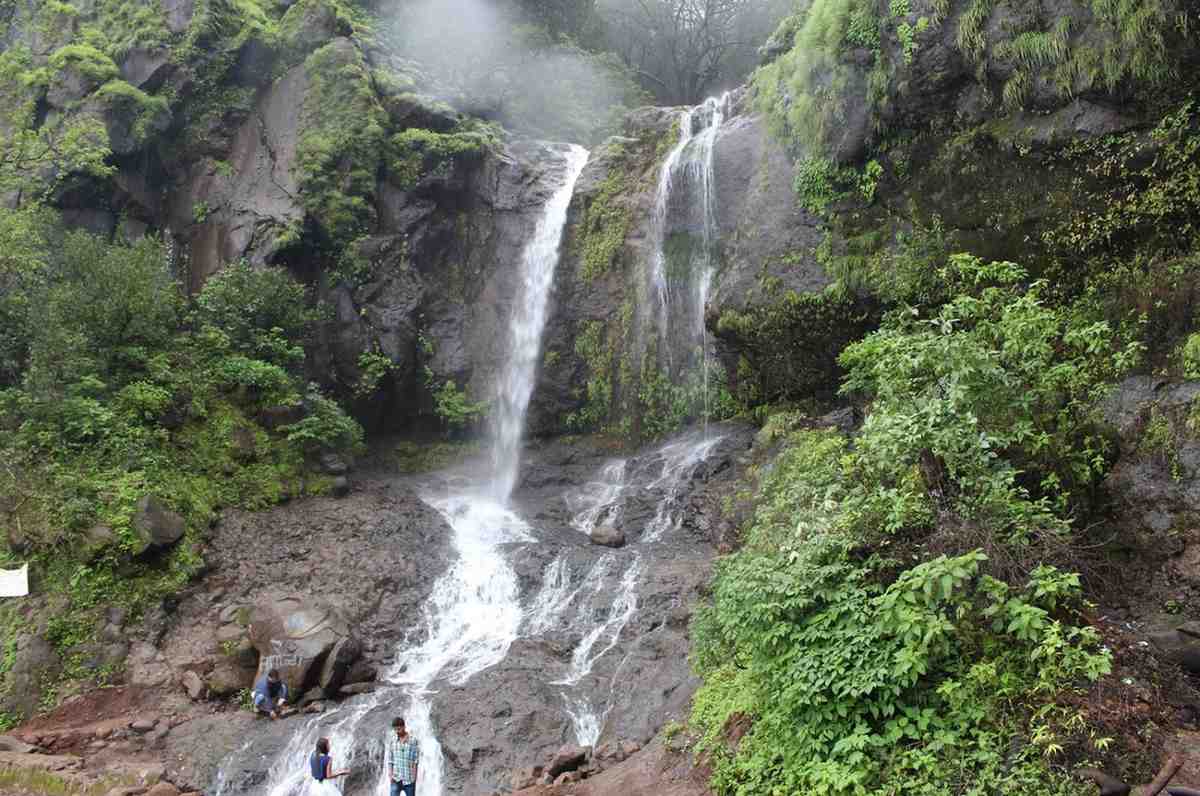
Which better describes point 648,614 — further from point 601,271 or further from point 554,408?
point 601,271

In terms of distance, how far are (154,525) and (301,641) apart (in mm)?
4032

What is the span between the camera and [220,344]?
57.9ft

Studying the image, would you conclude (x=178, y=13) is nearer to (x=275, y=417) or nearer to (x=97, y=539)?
(x=275, y=417)

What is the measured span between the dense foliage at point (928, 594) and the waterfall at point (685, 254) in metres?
9.49

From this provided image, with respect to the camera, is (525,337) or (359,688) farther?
(525,337)

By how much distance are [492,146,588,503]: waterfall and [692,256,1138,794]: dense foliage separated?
12.1 m

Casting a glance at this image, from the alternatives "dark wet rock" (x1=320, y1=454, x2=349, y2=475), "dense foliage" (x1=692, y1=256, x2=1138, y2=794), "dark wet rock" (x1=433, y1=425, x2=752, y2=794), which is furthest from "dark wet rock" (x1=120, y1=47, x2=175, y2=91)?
"dense foliage" (x1=692, y1=256, x2=1138, y2=794)

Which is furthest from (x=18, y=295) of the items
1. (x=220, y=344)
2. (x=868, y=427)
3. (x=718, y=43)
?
(x=718, y=43)

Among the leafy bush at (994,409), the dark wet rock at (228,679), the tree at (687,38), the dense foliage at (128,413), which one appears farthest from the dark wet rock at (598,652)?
the tree at (687,38)

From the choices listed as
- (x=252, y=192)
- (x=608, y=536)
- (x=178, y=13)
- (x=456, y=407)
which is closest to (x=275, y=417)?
(x=456, y=407)

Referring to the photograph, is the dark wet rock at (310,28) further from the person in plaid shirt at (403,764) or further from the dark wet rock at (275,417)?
the person in plaid shirt at (403,764)

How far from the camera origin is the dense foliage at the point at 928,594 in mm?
5566

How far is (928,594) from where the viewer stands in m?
5.78

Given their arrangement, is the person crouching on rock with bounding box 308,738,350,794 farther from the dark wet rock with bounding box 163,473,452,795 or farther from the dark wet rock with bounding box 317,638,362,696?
the dark wet rock with bounding box 317,638,362,696
